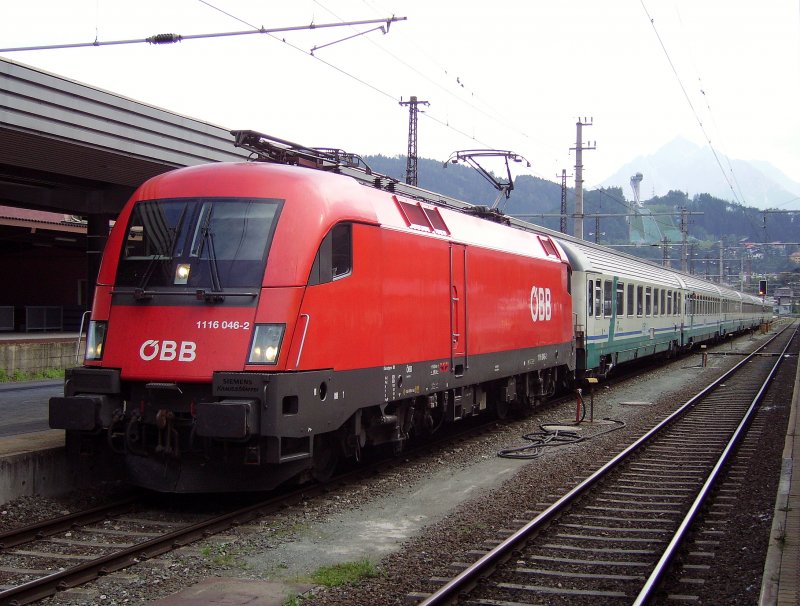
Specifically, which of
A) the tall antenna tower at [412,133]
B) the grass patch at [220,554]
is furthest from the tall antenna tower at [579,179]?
the grass patch at [220,554]

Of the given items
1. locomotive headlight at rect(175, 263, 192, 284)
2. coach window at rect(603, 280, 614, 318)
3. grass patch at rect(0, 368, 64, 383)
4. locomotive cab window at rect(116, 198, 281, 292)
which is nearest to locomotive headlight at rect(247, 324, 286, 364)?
locomotive cab window at rect(116, 198, 281, 292)

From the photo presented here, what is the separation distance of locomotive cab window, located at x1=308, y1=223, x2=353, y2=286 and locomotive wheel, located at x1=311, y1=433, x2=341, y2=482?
68.9 inches

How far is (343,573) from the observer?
271 inches

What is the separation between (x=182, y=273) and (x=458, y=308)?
4.83m

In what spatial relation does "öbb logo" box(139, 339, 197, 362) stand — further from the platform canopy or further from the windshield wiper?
the platform canopy

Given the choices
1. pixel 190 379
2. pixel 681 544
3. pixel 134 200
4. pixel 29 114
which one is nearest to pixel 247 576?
pixel 190 379

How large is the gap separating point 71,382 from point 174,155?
8.52 meters

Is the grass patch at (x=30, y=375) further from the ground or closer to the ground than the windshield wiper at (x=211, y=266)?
closer to the ground

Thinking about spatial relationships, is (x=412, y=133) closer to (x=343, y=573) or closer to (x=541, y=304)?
(x=541, y=304)

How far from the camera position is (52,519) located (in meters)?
8.40

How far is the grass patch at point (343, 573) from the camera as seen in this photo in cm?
671

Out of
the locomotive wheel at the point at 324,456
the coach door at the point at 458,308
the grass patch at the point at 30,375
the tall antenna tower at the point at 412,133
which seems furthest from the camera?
the tall antenna tower at the point at 412,133

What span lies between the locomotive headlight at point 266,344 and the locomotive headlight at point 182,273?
3.24ft

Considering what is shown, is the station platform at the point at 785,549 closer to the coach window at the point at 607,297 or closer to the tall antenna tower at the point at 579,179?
the coach window at the point at 607,297
